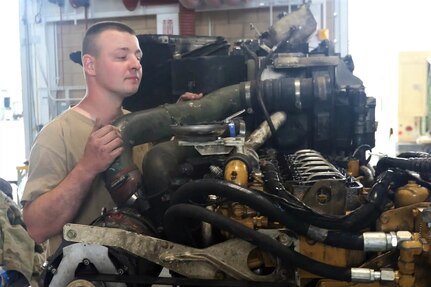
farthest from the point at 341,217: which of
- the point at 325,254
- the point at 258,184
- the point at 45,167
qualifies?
the point at 45,167

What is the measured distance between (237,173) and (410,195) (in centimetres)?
40

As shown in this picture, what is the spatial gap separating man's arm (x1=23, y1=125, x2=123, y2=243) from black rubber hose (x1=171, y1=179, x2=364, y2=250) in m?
0.34

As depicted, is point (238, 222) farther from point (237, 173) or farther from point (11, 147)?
point (11, 147)

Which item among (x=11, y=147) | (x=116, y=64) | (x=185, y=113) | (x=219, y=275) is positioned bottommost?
(x=11, y=147)

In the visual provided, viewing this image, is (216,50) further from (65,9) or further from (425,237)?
(65,9)

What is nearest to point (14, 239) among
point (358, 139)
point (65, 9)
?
point (358, 139)

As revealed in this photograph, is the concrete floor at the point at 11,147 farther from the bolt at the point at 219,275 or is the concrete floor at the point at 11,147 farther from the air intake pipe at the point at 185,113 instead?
the bolt at the point at 219,275

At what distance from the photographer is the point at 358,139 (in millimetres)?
1656

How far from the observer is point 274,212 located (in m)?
0.98

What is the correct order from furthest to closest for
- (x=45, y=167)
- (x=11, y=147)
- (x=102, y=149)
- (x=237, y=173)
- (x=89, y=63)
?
1. (x=11, y=147)
2. (x=89, y=63)
3. (x=45, y=167)
4. (x=102, y=149)
5. (x=237, y=173)

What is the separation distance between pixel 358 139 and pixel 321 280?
2.40 feet

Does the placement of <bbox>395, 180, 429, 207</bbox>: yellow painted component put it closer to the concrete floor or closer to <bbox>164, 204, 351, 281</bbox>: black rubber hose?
<bbox>164, 204, 351, 281</bbox>: black rubber hose

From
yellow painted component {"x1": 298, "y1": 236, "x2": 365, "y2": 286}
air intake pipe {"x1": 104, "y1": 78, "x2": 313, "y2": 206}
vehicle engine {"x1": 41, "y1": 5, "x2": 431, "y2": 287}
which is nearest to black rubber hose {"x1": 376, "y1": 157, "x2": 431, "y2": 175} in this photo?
vehicle engine {"x1": 41, "y1": 5, "x2": 431, "y2": 287}

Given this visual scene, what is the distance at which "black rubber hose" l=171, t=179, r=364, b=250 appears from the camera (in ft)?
3.16
